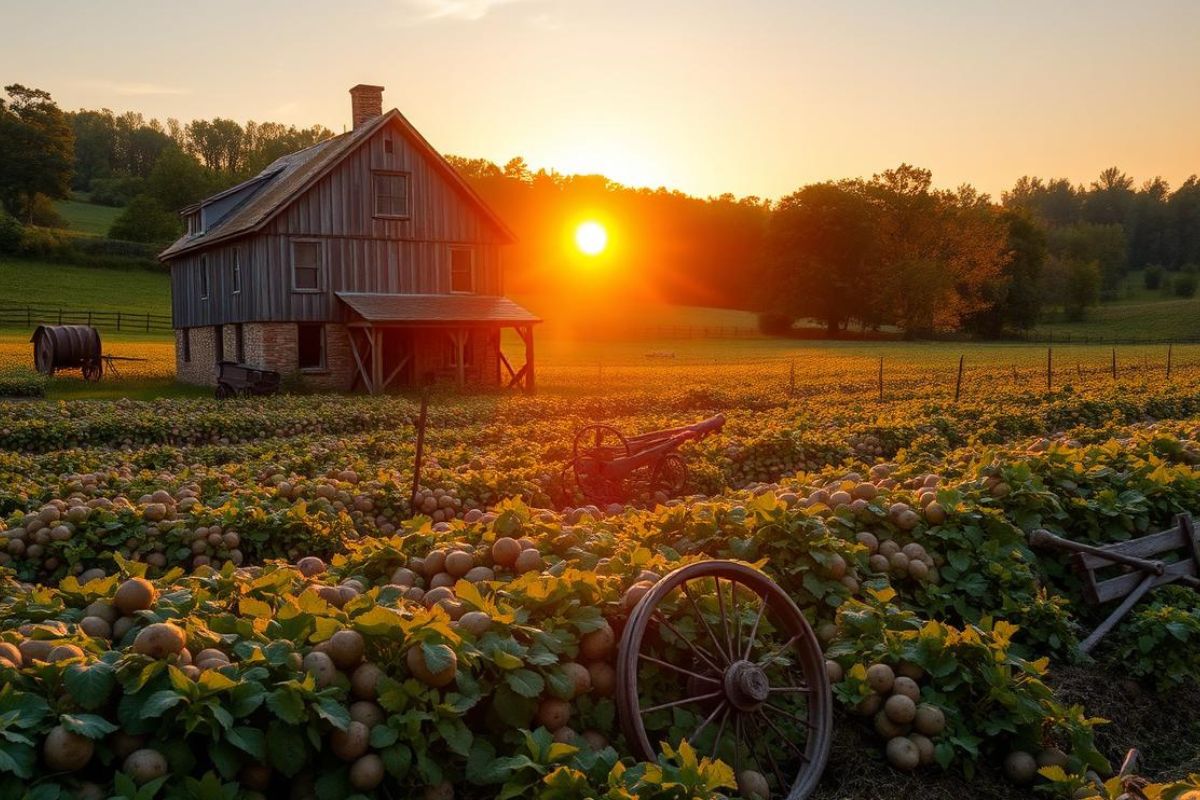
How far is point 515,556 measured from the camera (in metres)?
5.98

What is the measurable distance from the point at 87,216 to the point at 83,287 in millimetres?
40203

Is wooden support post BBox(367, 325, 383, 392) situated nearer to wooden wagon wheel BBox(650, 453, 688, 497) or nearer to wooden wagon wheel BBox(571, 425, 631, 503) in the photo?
wooden wagon wheel BBox(571, 425, 631, 503)

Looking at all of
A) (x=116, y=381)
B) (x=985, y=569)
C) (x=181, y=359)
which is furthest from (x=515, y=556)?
(x=181, y=359)

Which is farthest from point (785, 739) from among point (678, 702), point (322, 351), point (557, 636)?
point (322, 351)

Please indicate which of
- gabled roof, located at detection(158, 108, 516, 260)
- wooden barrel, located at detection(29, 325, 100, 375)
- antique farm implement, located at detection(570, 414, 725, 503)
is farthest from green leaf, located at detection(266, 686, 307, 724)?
wooden barrel, located at detection(29, 325, 100, 375)

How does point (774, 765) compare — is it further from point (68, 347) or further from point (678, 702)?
point (68, 347)

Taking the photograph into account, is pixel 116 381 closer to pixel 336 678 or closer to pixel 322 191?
pixel 322 191

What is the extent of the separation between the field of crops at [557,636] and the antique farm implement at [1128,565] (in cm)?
19

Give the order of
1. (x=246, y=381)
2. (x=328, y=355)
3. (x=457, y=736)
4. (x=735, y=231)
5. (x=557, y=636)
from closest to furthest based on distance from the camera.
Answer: (x=457, y=736) → (x=557, y=636) → (x=246, y=381) → (x=328, y=355) → (x=735, y=231)

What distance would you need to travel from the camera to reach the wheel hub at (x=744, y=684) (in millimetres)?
4703

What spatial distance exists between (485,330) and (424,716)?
3070 cm

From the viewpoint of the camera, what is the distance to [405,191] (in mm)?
33094

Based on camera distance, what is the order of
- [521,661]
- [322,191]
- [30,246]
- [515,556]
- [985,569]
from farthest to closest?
[30,246] → [322,191] → [985,569] → [515,556] → [521,661]

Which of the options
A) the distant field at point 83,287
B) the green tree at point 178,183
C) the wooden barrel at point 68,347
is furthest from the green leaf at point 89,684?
the green tree at point 178,183
